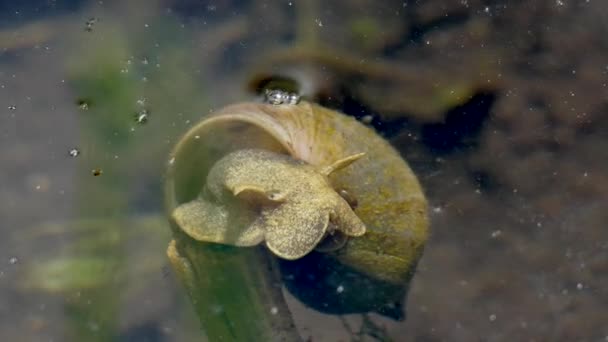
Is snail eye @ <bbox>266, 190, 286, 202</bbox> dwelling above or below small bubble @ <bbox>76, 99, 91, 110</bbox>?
above

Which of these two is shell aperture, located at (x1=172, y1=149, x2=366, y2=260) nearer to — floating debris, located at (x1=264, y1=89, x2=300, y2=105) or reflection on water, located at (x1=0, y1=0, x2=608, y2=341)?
floating debris, located at (x1=264, y1=89, x2=300, y2=105)

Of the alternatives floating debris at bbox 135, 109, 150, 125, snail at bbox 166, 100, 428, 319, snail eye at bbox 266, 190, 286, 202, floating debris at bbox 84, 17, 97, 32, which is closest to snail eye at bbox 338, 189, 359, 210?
snail at bbox 166, 100, 428, 319

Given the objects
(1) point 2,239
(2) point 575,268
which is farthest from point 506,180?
(1) point 2,239

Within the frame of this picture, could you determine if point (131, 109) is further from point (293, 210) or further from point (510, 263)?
point (510, 263)

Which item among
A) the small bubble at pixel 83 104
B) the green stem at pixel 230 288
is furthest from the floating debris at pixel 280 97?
the small bubble at pixel 83 104

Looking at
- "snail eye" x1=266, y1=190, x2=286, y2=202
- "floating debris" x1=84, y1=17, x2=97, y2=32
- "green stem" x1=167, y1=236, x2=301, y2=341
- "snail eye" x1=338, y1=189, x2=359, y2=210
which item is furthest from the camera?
"floating debris" x1=84, y1=17, x2=97, y2=32

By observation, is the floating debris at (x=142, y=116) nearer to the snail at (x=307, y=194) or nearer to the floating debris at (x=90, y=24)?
the snail at (x=307, y=194)
